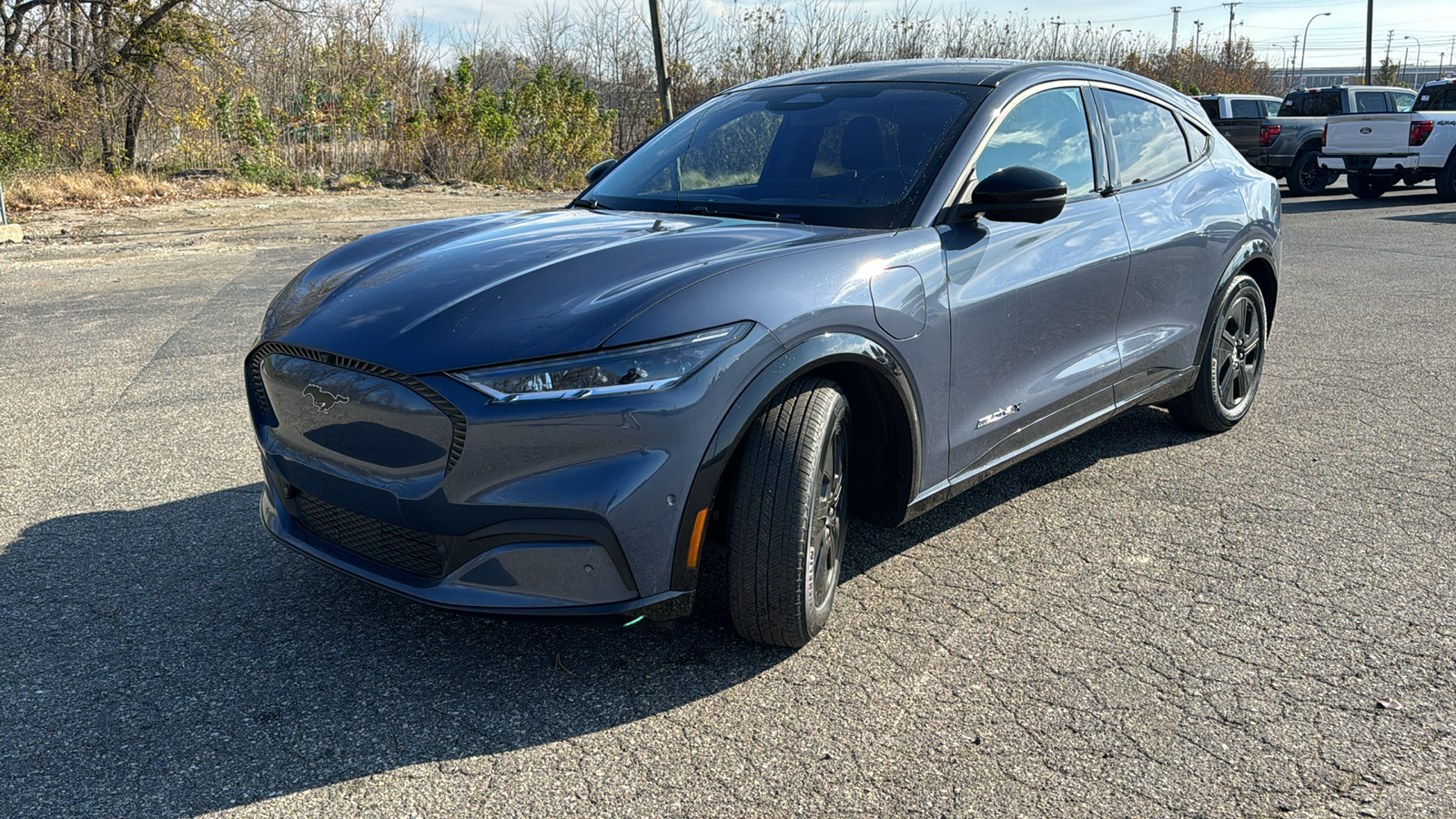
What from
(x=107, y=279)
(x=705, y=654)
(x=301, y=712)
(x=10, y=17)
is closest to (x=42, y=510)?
(x=301, y=712)

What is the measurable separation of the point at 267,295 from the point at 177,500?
→ 548cm

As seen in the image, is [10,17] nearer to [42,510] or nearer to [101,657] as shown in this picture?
[42,510]

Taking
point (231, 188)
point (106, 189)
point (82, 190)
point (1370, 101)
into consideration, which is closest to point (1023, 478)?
point (82, 190)

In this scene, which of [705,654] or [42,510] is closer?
[705,654]

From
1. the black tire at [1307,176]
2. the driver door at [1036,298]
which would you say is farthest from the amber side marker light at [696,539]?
the black tire at [1307,176]

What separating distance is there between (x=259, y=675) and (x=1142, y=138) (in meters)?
3.79

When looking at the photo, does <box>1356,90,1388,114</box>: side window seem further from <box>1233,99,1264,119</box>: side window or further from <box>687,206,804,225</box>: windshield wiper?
<box>687,206,804,225</box>: windshield wiper

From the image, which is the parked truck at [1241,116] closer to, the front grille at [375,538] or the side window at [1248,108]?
the side window at [1248,108]

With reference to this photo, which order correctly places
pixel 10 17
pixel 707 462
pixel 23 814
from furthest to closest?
pixel 10 17
pixel 707 462
pixel 23 814

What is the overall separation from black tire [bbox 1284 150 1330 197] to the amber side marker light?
20.0m

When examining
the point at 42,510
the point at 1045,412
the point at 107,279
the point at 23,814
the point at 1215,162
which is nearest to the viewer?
the point at 23,814

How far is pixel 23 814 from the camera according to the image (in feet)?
7.75

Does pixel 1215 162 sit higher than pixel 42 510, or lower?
higher

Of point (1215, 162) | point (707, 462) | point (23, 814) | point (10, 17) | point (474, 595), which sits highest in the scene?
point (10, 17)
